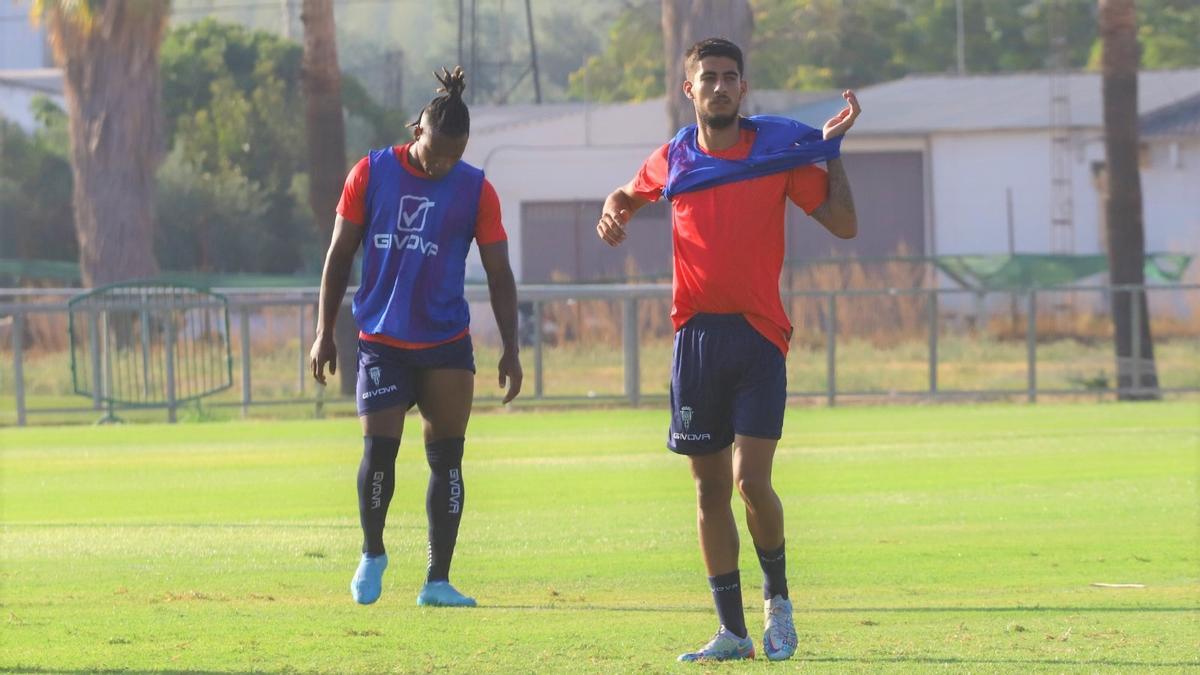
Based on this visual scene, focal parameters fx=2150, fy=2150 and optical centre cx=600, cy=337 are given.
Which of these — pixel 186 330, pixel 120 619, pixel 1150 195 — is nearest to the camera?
pixel 120 619

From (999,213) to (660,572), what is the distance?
132 ft

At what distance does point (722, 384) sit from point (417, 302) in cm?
182

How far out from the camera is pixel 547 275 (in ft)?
170

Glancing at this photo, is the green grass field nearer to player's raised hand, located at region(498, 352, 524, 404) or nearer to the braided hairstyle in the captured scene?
player's raised hand, located at region(498, 352, 524, 404)

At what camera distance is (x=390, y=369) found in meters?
9.05

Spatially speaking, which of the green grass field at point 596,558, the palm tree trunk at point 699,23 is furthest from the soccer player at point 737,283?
the palm tree trunk at point 699,23

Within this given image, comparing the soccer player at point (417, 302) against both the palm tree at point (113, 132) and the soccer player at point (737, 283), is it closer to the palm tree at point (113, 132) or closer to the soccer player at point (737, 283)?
the soccer player at point (737, 283)

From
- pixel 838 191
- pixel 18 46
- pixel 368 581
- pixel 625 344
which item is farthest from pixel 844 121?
pixel 18 46

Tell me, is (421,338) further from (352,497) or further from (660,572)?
(352,497)

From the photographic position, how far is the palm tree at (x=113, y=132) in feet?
114

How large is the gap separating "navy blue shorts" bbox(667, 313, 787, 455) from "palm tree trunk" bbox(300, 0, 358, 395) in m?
21.1

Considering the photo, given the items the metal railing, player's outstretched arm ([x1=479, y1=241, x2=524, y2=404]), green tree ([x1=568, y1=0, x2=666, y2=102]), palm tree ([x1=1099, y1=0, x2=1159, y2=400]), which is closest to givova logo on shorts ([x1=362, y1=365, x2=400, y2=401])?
player's outstretched arm ([x1=479, y1=241, x2=524, y2=404])

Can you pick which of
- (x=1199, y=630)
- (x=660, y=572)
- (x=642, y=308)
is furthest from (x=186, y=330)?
(x=1199, y=630)

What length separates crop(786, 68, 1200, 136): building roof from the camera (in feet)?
161
